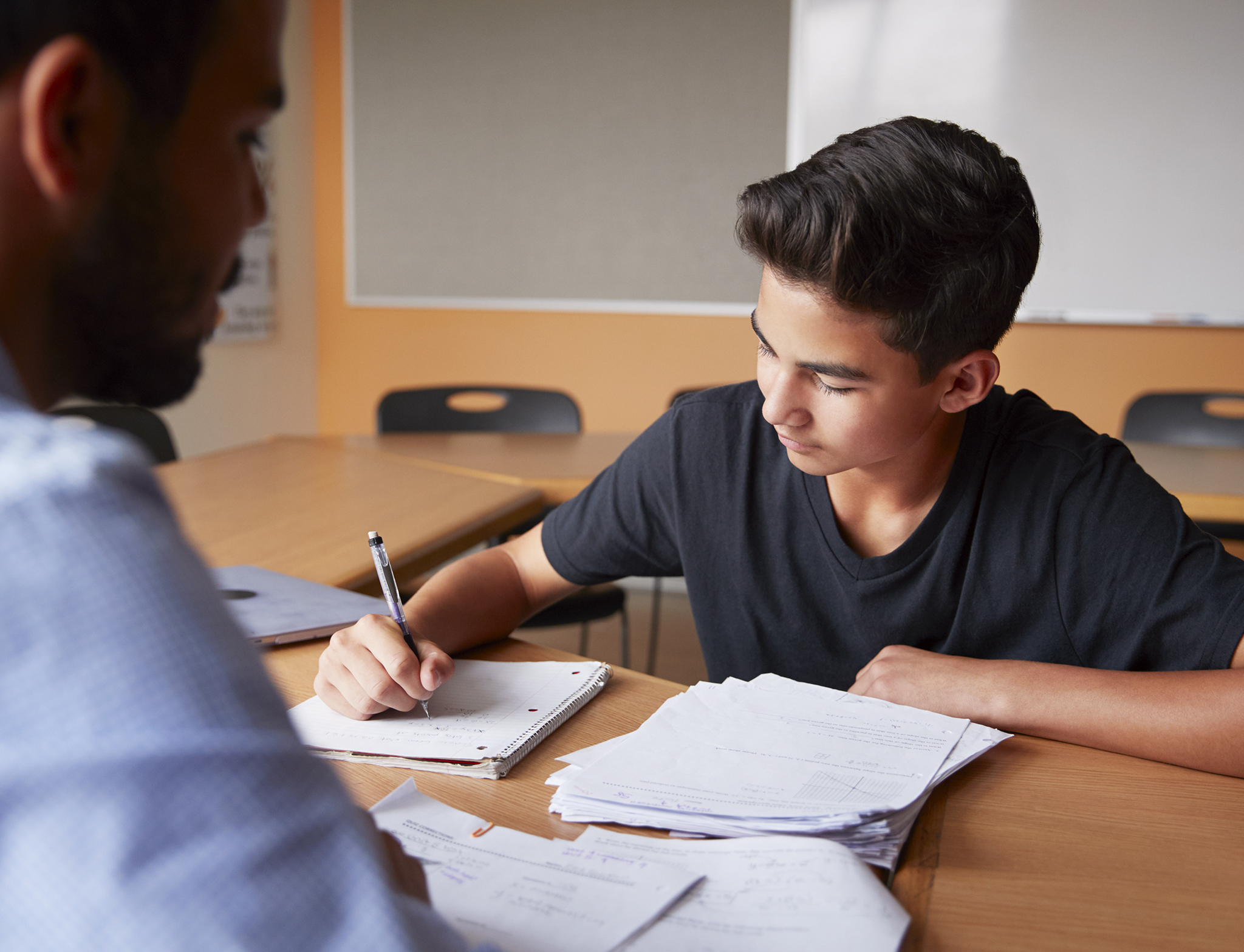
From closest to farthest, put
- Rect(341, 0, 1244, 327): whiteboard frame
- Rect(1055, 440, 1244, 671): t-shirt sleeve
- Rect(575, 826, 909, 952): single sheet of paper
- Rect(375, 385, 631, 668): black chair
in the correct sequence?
Rect(575, 826, 909, 952): single sheet of paper < Rect(1055, 440, 1244, 671): t-shirt sleeve < Rect(375, 385, 631, 668): black chair < Rect(341, 0, 1244, 327): whiteboard frame

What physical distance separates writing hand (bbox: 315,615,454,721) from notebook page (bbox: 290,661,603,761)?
0.01m

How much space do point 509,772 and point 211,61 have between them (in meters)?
0.58

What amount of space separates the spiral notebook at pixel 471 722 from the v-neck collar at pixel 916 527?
300mm

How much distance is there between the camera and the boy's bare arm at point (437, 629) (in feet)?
2.90

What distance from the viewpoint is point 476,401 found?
3.75 m

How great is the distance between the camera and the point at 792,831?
2.27 feet

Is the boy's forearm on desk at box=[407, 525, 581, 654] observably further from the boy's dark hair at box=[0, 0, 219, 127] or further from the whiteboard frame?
the whiteboard frame

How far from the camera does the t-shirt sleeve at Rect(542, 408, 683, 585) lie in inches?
48.6

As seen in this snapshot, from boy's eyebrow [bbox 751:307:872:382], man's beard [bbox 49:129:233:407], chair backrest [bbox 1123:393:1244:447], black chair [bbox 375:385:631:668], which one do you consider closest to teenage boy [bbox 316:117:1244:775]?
boy's eyebrow [bbox 751:307:872:382]

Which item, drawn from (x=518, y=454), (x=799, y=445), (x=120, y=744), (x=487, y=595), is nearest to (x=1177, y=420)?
(x=518, y=454)

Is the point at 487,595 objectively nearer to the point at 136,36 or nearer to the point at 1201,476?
the point at 136,36

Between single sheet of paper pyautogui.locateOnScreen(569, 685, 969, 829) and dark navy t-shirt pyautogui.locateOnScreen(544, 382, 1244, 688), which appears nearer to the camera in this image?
single sheet of paper pyautogui.locateOnScreen(569, 685, 969, 829)

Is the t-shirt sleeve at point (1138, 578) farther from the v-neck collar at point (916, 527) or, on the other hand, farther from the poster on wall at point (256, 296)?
the poster on wall at point (256, 296)

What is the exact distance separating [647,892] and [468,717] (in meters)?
0.31
